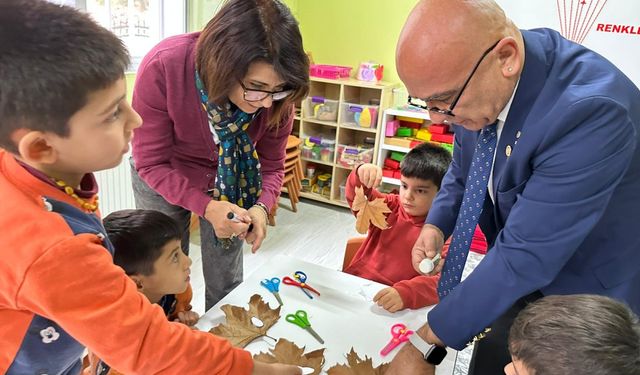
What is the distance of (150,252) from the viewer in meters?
1.26

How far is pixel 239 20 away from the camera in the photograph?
123 centimetres

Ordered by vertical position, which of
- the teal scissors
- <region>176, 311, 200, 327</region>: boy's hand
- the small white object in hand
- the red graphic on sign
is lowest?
<region>176, 311, 200, 327</region>: boy's hand

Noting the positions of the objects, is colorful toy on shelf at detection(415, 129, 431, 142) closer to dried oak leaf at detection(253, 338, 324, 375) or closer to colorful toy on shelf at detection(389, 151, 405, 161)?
colorful toy on shelf at detection(389, 151, 405, 161)

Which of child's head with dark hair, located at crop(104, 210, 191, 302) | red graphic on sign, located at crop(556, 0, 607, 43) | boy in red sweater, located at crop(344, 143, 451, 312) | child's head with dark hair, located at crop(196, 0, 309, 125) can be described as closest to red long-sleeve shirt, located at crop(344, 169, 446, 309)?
boy in red sweater, located at crop(344, 143, 451, 312)

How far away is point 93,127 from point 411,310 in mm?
1009

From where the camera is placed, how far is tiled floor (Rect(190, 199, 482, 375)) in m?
2.97

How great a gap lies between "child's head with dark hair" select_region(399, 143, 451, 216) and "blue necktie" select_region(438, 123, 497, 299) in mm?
521

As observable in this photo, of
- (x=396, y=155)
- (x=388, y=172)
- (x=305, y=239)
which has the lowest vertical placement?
(x=305, y=239)

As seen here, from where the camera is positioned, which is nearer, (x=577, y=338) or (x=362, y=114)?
(x=577, y=338)

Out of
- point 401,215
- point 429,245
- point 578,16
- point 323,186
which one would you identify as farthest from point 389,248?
point 323,186

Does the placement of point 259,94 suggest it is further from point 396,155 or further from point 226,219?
point 396,155

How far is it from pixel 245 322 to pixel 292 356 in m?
0.18

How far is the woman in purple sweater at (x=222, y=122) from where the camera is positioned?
Answer: 1248 millimetres

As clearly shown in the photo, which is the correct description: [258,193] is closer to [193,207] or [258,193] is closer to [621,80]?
[193,207]
